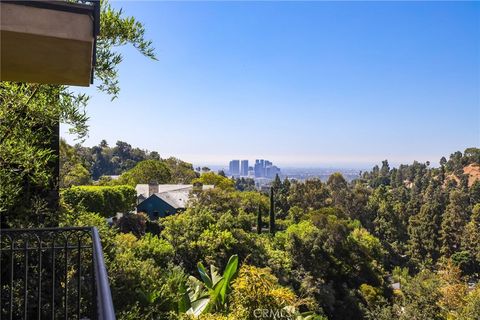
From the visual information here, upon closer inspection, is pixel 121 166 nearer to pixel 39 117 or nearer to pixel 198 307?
pixel 198 307

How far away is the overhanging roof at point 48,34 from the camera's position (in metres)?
1.38

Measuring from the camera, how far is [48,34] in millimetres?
1438

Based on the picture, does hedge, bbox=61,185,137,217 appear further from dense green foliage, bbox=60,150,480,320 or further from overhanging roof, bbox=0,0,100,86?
overhanging roof, bbox=0,0,100,86

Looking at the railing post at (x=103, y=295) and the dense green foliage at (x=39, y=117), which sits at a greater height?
the dense green foliage at (x=39, y=117)

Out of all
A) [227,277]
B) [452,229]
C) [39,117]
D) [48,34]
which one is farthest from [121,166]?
[48,34]

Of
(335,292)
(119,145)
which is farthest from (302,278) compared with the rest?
(119,145)

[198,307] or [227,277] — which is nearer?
[198,307]

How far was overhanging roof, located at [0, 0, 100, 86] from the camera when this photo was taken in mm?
1382

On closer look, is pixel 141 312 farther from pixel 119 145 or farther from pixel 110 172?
pixel 119 145

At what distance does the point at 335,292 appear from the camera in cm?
1842

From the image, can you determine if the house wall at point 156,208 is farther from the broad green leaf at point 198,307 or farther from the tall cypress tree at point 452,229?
the tall cypress tree at point 452,229

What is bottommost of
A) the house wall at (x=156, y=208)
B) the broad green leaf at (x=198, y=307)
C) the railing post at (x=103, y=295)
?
the house wall at (x=156, y=208)

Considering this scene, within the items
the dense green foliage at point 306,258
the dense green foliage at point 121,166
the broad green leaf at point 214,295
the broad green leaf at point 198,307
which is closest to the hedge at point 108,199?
the dense green foliage at point 121,166

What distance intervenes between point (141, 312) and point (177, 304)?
929 millimetres
